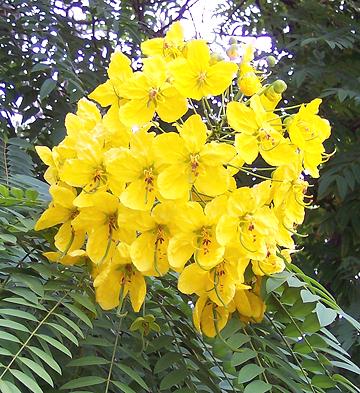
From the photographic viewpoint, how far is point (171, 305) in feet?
3.02

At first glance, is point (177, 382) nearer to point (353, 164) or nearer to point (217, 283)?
point (217, 283)

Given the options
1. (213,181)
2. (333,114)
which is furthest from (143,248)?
(333,114)

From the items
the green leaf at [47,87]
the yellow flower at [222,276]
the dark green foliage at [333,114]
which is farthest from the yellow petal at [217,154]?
the dark green foliage at [333,114]

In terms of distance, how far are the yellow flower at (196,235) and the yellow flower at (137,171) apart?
43mm

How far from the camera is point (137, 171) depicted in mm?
798

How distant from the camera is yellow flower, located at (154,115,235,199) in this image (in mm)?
786

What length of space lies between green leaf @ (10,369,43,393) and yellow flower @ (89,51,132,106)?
39cm

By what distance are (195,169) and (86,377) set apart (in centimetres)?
27

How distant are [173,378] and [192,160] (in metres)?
0.27

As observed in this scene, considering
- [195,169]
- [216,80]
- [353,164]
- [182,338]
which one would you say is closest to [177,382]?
[182,338]

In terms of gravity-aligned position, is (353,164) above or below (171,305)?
below

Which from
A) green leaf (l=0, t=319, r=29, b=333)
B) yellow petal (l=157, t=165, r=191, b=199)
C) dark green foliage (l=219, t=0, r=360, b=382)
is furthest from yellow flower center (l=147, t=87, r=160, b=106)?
dark green foliage (l=219, t=0, r=360, b=382)

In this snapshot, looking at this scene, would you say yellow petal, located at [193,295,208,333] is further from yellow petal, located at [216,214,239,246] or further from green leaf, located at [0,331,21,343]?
green leaf, located at [0,331,21,343]

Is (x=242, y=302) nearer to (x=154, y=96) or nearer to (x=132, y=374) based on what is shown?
(x=132, y=374)
